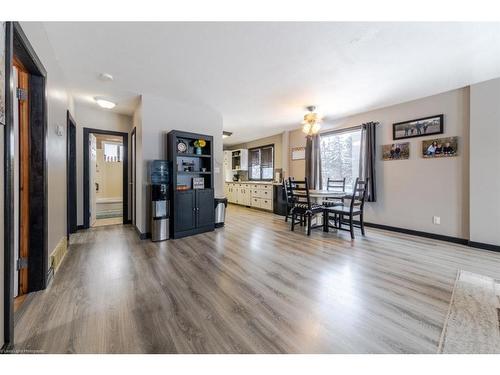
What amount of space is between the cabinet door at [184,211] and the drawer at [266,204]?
299 centimetres

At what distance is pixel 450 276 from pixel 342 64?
105 inches

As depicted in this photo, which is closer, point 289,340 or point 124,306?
point 289,340

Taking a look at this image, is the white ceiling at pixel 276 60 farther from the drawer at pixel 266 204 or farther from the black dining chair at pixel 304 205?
the drawer at pixel 266 204

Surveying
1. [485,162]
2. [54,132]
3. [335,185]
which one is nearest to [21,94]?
[54,132]

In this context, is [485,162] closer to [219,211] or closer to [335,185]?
[335,185]

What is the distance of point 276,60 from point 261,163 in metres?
5.07

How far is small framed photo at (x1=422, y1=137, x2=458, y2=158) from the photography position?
11.2 feet

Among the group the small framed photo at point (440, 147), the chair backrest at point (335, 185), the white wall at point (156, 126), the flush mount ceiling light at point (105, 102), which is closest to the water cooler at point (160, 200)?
the white wall at point (156, 126)

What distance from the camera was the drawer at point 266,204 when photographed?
6353mm

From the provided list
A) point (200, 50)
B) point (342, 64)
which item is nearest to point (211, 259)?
point (200, 50)

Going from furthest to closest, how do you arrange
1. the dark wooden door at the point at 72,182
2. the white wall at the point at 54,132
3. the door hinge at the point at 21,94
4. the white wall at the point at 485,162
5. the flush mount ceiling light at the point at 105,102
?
the dark wooden door at the point at 72,182 → the flush mount ceiling light at the point at 105,102 → the white wall at the point at 485,162 → the white wall at the point at 54,132 → the door hinge at the point at 21,94
